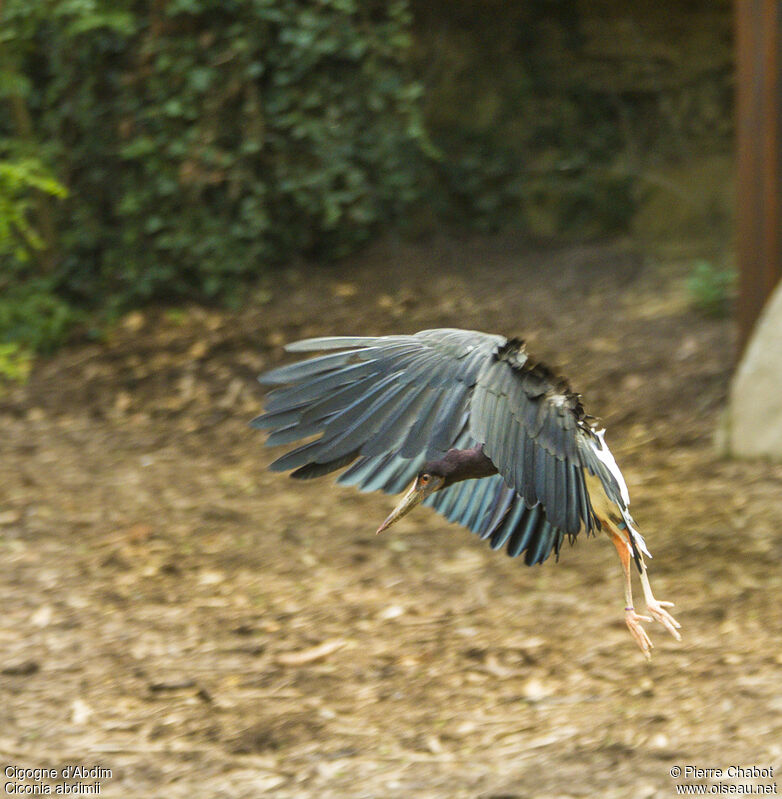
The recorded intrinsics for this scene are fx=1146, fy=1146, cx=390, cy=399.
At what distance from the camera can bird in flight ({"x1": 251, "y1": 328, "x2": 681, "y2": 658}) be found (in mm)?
2004

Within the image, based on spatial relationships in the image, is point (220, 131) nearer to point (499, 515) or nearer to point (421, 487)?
point (499, 515)

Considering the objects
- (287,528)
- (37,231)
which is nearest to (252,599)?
(287,528)

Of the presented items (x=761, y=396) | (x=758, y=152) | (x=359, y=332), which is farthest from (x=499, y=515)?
(x=359, y=332)

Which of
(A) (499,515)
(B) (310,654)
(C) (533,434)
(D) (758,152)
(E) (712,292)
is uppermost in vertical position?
(D) (758,152)

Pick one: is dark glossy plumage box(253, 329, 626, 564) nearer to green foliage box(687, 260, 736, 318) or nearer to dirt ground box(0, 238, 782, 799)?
dirt ground box(0, 238, 782, 799)

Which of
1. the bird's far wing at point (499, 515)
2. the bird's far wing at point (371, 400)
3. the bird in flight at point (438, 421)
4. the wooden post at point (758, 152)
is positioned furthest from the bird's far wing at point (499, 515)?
the wooden post at point (758, 152)

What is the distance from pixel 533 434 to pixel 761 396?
2657 millimetres

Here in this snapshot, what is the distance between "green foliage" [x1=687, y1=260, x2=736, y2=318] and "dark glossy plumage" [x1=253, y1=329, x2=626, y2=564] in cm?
350

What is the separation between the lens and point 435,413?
203cm

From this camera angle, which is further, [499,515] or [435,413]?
[499,515]

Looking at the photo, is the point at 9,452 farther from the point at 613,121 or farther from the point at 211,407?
the point at 613,121

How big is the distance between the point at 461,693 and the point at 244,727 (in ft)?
2.13

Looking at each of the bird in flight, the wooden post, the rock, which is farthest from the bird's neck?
the wooden post

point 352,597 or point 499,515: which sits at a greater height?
point 499,515
